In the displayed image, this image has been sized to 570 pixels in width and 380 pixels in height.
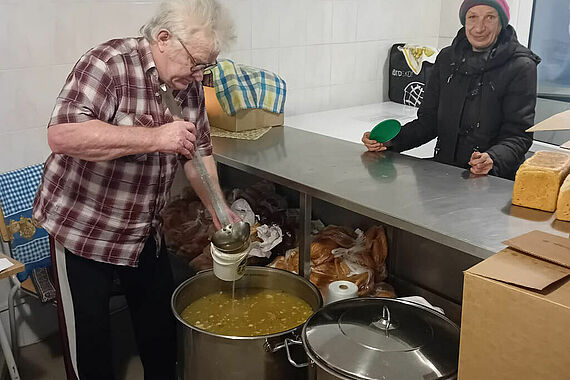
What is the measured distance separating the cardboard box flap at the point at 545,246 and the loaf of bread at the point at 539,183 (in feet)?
0.74

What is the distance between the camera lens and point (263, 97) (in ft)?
8.16

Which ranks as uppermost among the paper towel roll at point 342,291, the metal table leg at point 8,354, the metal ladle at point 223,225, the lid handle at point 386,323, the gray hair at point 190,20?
the gray hair at point 190,20

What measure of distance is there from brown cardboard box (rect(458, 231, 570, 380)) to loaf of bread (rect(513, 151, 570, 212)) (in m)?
0.29

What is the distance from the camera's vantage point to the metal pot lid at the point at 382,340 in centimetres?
132

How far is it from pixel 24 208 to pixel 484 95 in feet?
5.64

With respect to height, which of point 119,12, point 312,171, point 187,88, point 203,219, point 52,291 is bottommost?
point 52,291

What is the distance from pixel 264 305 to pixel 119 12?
1316 mm

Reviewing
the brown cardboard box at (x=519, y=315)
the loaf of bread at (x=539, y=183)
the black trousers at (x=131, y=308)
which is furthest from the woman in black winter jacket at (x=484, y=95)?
the black trousers at (x=131, y=308)

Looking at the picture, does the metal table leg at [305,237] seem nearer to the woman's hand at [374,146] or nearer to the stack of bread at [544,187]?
the woman's hand at [374,146]

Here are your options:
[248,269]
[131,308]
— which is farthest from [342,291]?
[131,308]

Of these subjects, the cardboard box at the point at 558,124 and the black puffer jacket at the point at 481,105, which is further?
the black puffer jacket at the point at 481,105

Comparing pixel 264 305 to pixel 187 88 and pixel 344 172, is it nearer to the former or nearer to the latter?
pixel 344 172

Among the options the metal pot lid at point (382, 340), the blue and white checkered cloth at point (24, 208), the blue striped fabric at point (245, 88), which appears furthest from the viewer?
the blue striped fabric at point (245, 88)

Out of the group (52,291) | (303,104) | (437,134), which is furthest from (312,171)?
(303,104)
